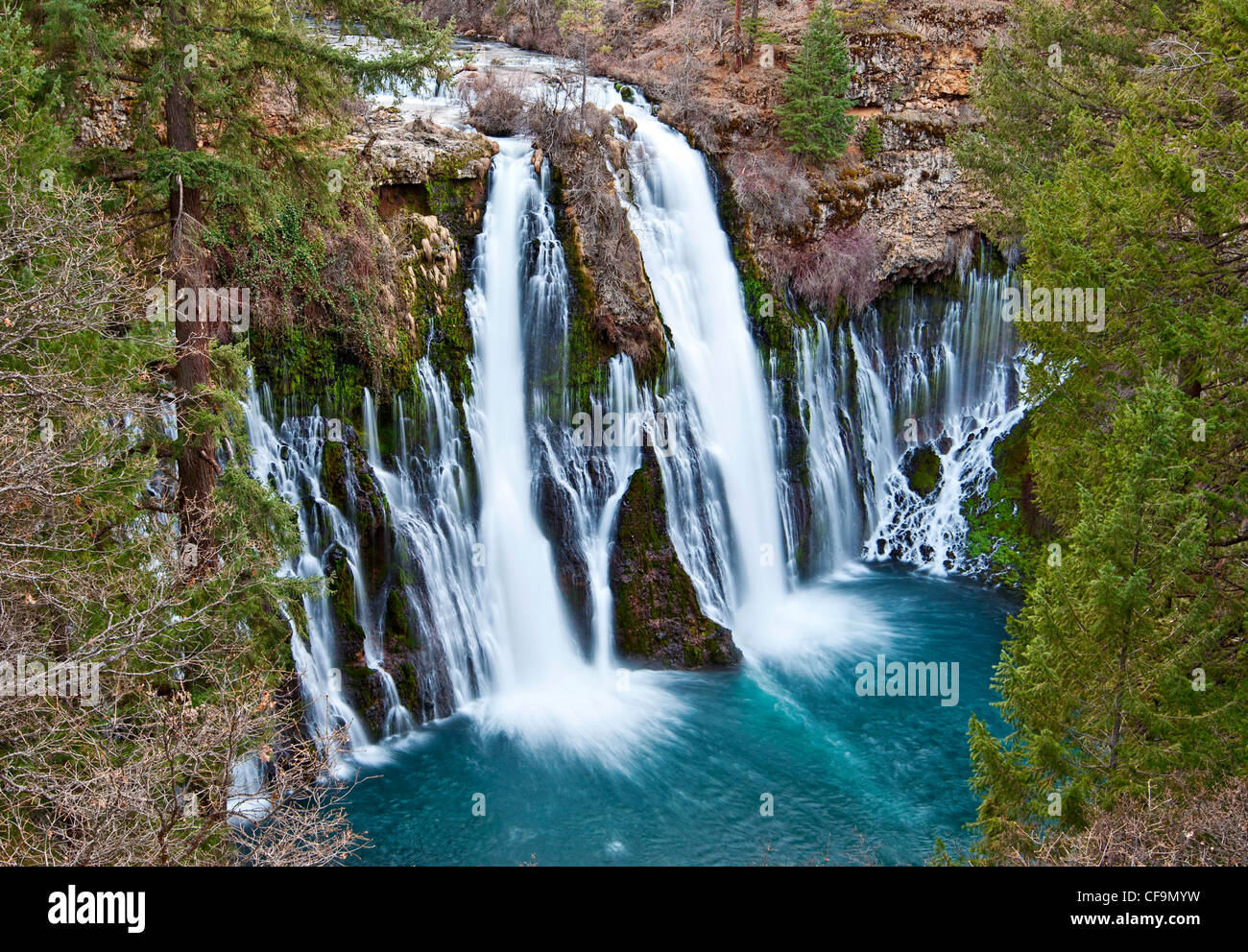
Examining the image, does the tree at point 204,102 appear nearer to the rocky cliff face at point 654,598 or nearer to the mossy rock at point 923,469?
the rocky cliff face at point 654,598

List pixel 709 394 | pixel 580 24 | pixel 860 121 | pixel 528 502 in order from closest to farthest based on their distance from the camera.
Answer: pixel 528 502 → pixel 709 394 → pixel 860 121 → pixel 580 24

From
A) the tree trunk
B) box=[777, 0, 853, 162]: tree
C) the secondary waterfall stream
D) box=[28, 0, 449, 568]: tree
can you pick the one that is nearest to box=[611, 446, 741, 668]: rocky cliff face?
the secondary waterfall stream

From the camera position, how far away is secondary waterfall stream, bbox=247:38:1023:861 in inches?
538

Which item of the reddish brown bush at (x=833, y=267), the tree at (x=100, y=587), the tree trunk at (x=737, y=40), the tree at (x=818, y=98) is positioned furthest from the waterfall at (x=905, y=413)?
the tree at (x=100, y=587)

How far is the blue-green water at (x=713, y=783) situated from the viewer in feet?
38.6

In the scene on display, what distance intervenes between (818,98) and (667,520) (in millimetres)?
12359

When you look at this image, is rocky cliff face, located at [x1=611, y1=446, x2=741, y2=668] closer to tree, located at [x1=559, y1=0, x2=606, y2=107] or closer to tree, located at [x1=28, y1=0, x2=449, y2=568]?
tree, located at [x1=28, y1=0, x2=449, y2=568]

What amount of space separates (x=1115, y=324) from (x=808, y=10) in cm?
2173

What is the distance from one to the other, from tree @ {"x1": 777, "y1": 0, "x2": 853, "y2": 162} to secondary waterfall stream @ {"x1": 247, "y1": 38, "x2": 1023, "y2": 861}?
3316 mm

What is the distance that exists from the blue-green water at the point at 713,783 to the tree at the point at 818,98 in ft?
43.7

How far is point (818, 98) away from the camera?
869 inches

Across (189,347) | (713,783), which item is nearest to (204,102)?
(189,347)

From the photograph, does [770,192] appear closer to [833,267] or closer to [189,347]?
[833,267]
